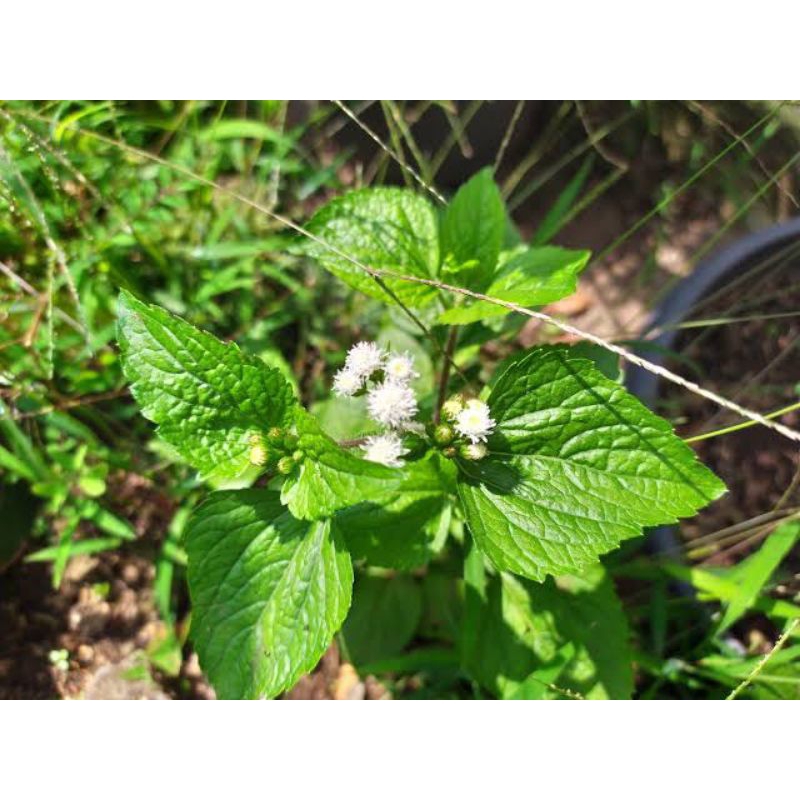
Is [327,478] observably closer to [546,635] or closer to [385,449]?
[385,449]

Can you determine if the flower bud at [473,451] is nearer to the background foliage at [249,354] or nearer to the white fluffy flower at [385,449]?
the white fluffy flower at [385,449]

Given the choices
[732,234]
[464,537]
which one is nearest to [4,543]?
[464,537]

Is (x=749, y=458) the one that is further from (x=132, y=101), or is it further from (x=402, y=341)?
(x=132, y=101)

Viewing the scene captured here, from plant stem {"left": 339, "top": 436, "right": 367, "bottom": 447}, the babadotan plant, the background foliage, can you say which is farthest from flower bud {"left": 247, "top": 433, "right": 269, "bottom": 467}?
the background foliage

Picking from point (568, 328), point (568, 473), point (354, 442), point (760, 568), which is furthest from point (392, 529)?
point (760, 568)

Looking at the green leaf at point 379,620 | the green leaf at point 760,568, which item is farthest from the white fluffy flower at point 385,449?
the green leaf at point 760,568
